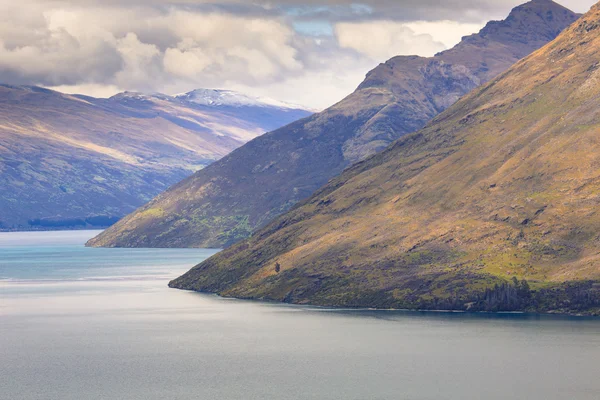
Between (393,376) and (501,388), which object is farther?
(393,376)

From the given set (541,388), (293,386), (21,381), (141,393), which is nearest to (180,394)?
(141,393)

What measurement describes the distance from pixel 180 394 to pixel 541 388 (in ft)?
226

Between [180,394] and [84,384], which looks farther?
[84,384]

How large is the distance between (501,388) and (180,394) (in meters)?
61.5

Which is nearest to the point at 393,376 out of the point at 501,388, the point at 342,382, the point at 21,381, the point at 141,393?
the point at 342,382

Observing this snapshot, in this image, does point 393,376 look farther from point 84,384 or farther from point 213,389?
point 84,384

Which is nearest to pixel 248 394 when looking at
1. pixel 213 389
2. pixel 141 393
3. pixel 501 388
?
pixel 213 389

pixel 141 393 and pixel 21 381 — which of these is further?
pixel 21 381

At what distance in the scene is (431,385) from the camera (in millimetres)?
187125

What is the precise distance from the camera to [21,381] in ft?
654

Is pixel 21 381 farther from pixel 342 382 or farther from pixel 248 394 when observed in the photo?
pixel 342 382

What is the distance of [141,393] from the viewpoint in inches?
7274

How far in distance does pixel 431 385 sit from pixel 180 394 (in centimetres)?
4870

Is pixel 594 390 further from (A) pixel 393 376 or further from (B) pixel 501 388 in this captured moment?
(A) pixel 393 376
